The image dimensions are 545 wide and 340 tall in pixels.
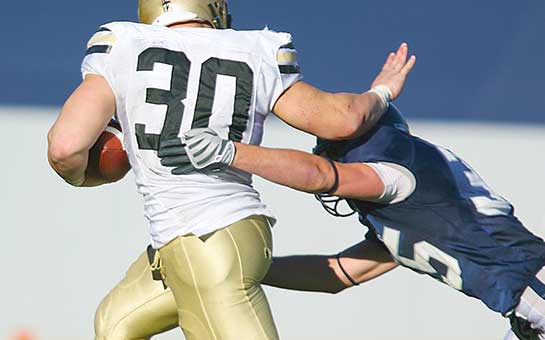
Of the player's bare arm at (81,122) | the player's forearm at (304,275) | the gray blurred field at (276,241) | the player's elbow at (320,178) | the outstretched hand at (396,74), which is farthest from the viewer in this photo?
the gray blurred field at (276,241)

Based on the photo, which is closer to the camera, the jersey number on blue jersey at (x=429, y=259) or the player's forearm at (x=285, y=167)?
the player's forearm at (x=285, y=167)

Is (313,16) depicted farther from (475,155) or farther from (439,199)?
(439,199)

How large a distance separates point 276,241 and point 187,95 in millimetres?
2667

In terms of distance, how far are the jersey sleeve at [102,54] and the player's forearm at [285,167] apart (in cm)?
30

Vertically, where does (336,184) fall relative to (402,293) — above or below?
above

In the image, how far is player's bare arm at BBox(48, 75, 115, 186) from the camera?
7.00ft

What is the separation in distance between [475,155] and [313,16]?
3.20 ft

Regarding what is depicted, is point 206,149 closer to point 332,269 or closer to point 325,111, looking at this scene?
point 325,111

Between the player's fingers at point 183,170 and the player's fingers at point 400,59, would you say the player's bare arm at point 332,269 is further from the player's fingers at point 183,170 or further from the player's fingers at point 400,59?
the player's fingers at point 183,170

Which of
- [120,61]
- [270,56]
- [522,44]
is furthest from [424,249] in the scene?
[522,44]

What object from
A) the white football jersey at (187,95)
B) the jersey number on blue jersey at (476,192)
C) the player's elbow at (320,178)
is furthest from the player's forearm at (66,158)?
the jersey number on blue jersey at (476,192)

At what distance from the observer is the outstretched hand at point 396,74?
8.25 ft

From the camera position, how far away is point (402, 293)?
493cm

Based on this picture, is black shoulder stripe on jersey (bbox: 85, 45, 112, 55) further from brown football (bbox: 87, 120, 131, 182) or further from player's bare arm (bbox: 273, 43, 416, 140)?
player's bare arm (bbox: 273, 43, 416, 140)
